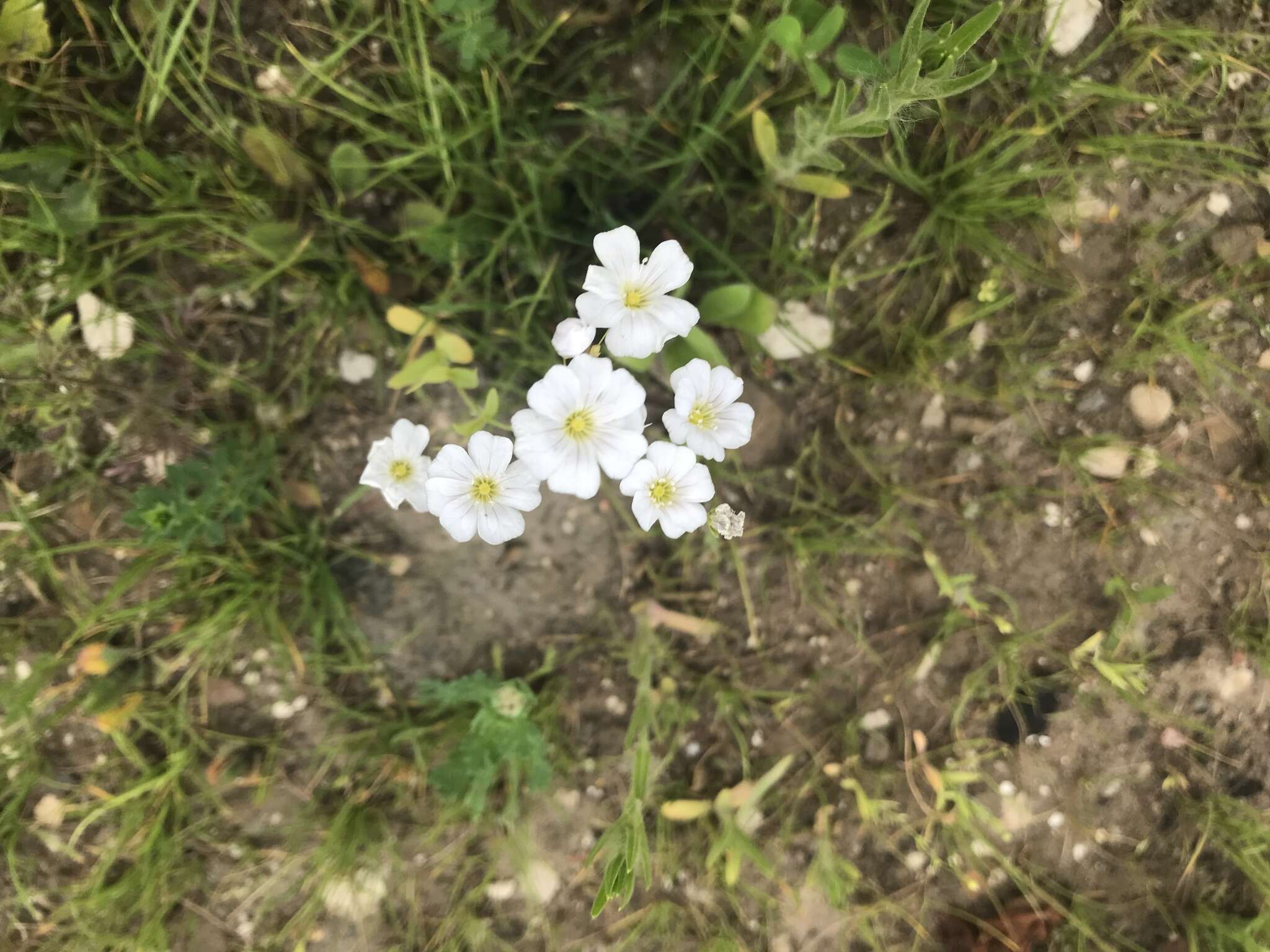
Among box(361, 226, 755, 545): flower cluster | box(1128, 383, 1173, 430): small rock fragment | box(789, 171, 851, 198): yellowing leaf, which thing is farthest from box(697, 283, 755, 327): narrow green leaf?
box(1128, 383, 1173, 430): small rock fragment

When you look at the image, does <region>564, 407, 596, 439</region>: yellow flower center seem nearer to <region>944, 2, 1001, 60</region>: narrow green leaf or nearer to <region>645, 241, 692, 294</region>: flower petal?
<region>645, 241, 692, 294</region>: flower petal

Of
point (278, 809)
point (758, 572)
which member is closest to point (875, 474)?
point (758, 572)

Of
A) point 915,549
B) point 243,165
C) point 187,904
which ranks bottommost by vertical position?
point 187,904

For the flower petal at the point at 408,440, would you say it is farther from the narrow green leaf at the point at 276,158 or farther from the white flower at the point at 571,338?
the narrow green leaf at the point at 276,158

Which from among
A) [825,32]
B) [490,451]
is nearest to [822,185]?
[825,32]

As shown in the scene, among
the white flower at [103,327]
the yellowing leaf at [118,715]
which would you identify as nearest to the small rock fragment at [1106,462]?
the white flower at [103,327]

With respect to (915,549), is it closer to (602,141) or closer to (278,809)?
(602,141)
